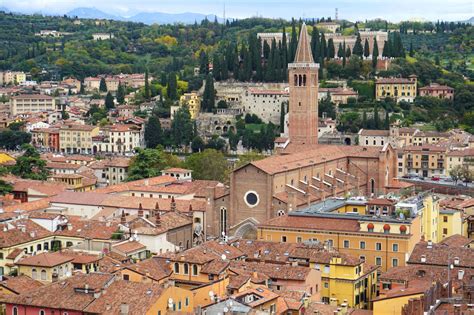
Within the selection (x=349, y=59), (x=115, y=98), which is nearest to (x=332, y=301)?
(x=349, y=59)

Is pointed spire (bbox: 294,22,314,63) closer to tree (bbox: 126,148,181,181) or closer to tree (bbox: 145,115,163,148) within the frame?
tree (bbox: 126,148,181,181)

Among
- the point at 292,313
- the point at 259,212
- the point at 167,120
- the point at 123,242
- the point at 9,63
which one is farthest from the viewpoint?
the point at 9,63

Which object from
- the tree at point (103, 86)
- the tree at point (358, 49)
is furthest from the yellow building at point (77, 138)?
the tree at point (103, 86)

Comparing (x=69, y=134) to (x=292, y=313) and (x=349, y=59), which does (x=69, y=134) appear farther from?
(x=292, y=313)

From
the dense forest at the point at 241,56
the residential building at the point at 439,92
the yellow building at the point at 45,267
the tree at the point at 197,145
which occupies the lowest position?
the tree at the point at 197,145

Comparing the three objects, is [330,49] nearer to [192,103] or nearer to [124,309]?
[192,103]

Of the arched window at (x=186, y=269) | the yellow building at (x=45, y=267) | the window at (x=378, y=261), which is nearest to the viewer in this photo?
the arched window at (x=186, y=269)

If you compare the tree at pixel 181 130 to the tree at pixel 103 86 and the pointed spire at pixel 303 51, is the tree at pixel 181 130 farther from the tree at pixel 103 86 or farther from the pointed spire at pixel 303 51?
the tree at pixel 103 86
